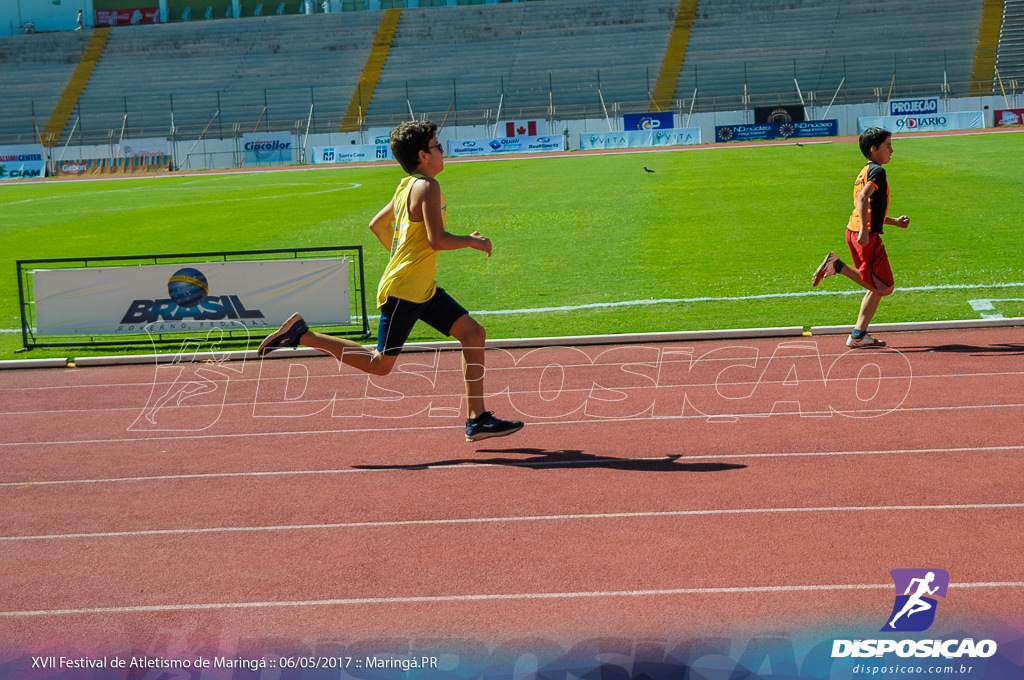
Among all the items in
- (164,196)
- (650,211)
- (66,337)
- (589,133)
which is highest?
(589,133)

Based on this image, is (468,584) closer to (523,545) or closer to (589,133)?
(523,545)

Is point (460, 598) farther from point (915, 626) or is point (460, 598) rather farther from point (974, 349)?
point (974, 349)

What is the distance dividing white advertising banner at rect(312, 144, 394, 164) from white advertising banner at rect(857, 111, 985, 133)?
71.2 feet

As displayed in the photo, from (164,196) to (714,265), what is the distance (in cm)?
2169

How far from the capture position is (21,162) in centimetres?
5088

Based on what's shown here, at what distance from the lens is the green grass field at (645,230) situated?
40.5 feet

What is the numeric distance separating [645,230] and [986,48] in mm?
42376

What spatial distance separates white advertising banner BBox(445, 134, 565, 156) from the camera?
47.5 metres

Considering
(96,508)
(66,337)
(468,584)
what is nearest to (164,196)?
(66,337)

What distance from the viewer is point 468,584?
5000 millimetres

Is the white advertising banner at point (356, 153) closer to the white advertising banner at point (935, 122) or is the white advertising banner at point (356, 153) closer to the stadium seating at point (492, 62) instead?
the stadium seating at point (492, 62)

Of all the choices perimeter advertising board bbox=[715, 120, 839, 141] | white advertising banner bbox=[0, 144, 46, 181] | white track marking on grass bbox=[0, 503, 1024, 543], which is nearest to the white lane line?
white track marking on grass bbox=[0, 503, 1024, 543]

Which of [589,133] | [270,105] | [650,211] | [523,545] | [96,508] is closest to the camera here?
[523,545]

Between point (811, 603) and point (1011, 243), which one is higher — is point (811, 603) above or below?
below
